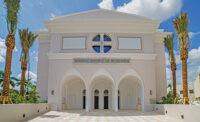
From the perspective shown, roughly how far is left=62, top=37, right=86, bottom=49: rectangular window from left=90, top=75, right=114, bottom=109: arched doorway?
4.95 meters

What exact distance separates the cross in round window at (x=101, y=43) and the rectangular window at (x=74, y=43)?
1.26 m

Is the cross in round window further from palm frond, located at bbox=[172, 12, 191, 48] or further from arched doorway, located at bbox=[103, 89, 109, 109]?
palm frond, located at bbox=[172, 12, 191, 48]

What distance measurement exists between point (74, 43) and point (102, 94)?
7.10 metres

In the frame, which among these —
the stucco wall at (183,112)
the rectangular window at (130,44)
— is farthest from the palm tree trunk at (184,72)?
the rectangular window at (130,44)

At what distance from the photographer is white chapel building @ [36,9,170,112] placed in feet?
61.1

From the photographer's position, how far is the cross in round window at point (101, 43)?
1972 centimetres

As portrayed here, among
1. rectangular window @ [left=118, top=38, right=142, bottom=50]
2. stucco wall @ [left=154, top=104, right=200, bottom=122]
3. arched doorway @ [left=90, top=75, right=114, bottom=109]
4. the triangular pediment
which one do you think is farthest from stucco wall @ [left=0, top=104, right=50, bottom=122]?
the triangular pediment

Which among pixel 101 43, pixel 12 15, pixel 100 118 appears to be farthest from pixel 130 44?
pixel 12 15

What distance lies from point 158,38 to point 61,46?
11.3 meters

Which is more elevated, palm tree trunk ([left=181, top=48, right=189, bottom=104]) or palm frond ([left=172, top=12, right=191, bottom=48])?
palm frond ([left=172, top=12, right=191, bottom=48])

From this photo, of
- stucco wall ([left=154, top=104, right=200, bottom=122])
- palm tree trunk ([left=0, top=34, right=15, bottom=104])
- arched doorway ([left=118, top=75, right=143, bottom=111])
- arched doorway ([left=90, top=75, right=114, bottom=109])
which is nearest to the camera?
stucco wall ([left=154, top=104, right=200, bottom=122])

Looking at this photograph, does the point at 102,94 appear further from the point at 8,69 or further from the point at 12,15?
the point at 12,15

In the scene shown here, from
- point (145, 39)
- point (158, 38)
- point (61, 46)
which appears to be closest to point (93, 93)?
point (61, 46)

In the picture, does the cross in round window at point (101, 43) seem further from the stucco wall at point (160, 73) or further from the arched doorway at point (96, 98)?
the stucco wall at point (160, 73)
